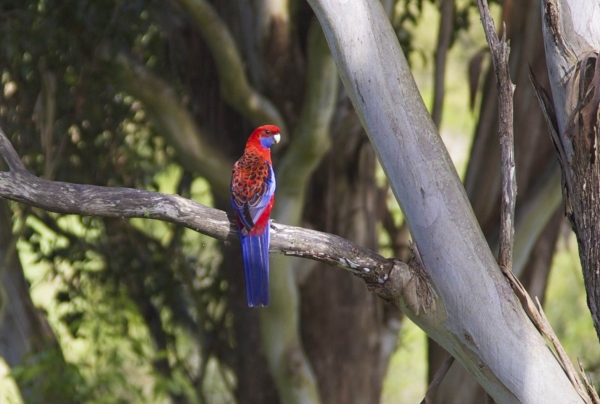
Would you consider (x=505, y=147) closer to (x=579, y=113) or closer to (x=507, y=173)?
(x=507, y=173)

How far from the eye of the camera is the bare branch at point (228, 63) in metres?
3.66

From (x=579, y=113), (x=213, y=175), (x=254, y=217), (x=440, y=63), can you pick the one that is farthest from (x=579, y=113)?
(x=440, y=63)

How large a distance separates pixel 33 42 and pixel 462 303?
2.61m

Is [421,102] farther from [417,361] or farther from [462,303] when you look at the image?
[417,361]

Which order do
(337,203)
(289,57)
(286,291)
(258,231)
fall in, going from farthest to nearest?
(337,203), (289,57), (286,291), (258,231)

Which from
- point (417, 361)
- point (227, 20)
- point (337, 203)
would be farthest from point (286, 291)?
point (417, 361)

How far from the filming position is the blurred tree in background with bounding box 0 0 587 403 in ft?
12.7

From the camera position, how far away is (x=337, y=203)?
4789mm

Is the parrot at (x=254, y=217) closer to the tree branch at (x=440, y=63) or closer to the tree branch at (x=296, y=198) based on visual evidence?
the tree branch at (x=296, y=198)

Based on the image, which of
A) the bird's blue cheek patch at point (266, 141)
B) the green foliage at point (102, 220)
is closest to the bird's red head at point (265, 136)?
the bird's blue cheek patch at point (266, 141)

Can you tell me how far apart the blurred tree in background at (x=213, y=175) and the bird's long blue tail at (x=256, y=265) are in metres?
1.05

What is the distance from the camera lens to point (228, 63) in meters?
3.79

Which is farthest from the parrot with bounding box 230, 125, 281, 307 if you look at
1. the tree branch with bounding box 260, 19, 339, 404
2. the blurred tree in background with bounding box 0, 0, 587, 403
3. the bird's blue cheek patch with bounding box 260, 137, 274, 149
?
the blurred tree in background with bounding box 0, 0, 587, 403

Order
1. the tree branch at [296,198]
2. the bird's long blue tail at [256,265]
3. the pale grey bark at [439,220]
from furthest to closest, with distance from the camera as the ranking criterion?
the tree branch at [296,198]
the bird's long blue tail at [256,265]
the pale grey bark at [439,220]
